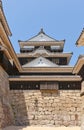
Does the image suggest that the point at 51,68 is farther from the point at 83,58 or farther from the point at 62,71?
the point at 83,58

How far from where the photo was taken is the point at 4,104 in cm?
1658

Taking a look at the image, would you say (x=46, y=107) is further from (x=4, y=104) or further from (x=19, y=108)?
(x=4, y=104)

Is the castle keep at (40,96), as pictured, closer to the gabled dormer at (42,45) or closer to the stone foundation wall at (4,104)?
the stone foundation wall at (4,104)

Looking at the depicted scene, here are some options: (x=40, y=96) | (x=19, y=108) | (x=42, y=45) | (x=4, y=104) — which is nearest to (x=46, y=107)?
(x=40, y=96)

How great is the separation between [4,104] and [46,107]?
10.5 feet

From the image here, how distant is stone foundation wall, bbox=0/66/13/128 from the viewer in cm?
1570

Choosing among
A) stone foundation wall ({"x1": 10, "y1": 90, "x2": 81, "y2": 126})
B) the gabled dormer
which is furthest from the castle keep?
the gabled dormer

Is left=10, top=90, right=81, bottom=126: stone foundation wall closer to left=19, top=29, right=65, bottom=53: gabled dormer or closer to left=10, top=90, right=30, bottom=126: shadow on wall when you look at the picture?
left=10, top=90, right=30, bottom=126: shadow on wall

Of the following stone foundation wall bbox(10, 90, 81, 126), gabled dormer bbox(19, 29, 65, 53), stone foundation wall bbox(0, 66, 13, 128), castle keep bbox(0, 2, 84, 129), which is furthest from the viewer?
gabled dormer bbox(19, 29, 65, 53)

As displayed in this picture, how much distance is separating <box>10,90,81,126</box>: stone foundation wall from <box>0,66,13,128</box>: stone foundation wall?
0.90 m

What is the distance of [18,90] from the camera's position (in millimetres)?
19047

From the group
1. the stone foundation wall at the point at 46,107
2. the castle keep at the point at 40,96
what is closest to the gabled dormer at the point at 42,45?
the castle keep at the point at 40,96

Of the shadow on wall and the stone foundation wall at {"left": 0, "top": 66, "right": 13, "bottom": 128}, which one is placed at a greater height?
the stone foundation wall at {"left": 0, "top": 66, "right": 13, "bottom": 128}

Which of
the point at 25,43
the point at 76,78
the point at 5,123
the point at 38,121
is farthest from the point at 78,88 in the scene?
the point at 25,43
